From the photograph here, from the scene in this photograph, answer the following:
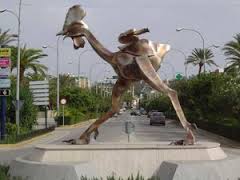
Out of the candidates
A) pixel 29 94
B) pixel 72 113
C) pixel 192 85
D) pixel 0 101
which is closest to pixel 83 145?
pixel 0 101

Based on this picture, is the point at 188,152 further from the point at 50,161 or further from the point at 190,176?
the point at 50,161

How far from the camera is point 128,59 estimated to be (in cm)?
1770

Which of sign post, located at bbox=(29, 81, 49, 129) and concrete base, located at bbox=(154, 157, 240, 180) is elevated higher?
sign post, located at bbox=(29, 81, 49, 129)

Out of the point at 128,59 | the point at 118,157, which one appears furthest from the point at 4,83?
the point at 118,157

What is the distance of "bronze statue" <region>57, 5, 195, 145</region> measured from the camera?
687 inches

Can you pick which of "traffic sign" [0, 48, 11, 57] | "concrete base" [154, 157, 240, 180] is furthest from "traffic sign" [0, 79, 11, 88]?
"concrete base" [154, 157, 240, 180]

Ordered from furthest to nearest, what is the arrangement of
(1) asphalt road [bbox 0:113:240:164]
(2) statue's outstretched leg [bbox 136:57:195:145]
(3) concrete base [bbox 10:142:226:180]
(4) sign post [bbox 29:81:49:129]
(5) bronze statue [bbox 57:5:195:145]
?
(4) sign post [bbox 29:81:49:129], (1) asphalt road [bbox 0:113:240:164], (5) bronze statue [bbox 57:5:195:145], (2) statue's outstretched leg [bbox 136:57:195:145], (3) concrete base [bbox 10:142:226:180]

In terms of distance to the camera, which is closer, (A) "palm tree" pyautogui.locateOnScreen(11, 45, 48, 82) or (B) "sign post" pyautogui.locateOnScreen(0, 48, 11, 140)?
(B) "sign post" pyautogui.locateOnScreen(0, 48, 11, 140)

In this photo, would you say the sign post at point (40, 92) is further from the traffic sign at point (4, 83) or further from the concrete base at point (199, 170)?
the concrete base at point (199, 170)

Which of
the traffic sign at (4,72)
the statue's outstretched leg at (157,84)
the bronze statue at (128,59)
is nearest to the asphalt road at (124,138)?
the bronze statue at (128,59)

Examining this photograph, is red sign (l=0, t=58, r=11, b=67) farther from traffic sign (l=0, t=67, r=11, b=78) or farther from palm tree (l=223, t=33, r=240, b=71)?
palm tree (l=223, t=33, r=240, b=71)

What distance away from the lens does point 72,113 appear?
256 ft

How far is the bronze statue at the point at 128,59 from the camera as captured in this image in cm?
1744

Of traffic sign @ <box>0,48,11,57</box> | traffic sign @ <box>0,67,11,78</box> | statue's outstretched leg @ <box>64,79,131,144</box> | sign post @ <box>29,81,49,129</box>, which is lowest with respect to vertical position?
statue's outstretched leg @ <box>64,79,131,144</box>
